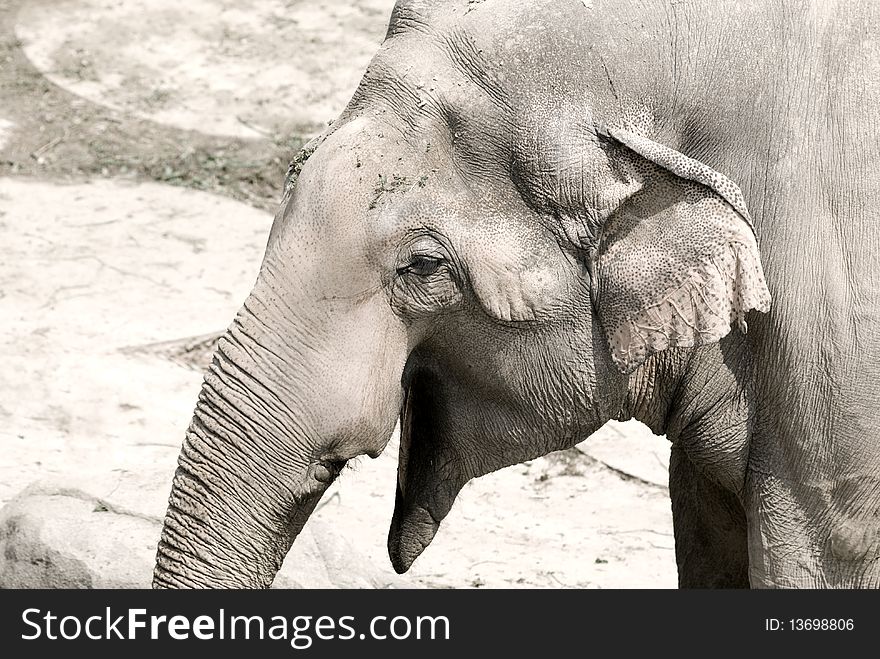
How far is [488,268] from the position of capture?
2.49 m

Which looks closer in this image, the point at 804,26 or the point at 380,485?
the point at 804,26

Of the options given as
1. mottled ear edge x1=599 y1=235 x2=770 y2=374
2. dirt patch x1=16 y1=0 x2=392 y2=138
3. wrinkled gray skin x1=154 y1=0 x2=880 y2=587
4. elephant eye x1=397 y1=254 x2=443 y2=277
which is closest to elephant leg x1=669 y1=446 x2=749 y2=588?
wrinkled gray skin x1=154 y1=0 x2=880 y2=587

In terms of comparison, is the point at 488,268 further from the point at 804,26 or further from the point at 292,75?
the point at 292,75

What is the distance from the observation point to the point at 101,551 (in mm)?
4145

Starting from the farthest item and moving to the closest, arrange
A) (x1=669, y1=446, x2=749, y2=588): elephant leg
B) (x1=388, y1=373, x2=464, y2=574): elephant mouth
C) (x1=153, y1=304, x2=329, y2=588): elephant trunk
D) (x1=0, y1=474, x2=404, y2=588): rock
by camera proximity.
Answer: (x1=0, y1=474, x2=404, y2=588): rock
(x1=669, y1=446, x2=749, y2=588): elephant leg
(x1=388, y1=373, x2=464, y2=574): elephant mouth
(x1=153, y1=304, x2=329, y2=588): elephant trunk

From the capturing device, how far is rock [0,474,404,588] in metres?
4.11

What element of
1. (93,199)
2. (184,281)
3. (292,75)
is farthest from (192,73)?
(184,281)

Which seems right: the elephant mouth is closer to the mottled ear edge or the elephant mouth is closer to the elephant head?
the elephant head

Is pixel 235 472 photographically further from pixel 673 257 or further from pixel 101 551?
pixel 101 551

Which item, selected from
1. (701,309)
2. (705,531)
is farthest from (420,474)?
(705,531)

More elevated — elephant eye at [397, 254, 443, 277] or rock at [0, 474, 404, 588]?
elephant eye at [397, 254, 443, 277]

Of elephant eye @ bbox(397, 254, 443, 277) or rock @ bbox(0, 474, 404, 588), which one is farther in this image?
rock @ bbox(0, 474, 404, 588)

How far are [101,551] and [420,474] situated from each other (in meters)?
1.61
